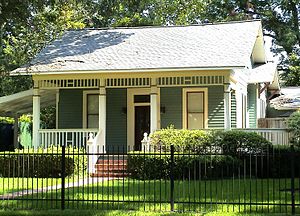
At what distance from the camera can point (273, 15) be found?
42.2 metres

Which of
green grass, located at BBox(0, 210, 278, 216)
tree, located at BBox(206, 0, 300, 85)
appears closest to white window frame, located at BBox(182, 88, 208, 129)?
green grass, located at BBox(0, 210, 278, 216)

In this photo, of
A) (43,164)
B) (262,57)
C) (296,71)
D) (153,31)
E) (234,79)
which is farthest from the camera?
(296,71)

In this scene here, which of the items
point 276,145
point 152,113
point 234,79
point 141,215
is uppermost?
point 234,79

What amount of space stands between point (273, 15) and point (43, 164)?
3026 centimetres

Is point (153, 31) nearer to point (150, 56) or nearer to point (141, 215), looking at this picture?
point (150, 56)

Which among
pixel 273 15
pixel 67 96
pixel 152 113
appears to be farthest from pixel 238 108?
pixel 273 15

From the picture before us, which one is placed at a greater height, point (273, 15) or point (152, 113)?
point (273, 15)

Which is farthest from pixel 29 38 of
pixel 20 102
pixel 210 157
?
pixel 210 157

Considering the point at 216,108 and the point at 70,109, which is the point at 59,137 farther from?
the point at 216,108

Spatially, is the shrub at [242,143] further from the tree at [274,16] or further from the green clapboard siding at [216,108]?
the tree at [274,16]

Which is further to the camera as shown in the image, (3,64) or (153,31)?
(3,64)

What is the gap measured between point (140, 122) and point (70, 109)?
340 cm

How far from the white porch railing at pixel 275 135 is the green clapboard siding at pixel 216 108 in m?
2.54

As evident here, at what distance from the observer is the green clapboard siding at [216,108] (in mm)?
21156
